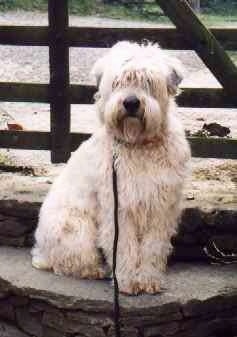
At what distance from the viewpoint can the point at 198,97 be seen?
520 centimetres

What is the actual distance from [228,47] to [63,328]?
7.31 ft

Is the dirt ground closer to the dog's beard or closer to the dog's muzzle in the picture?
the dog's beard

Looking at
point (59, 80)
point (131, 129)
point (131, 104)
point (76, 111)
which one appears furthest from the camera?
point (76, 111)

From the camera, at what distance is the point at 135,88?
4027mm

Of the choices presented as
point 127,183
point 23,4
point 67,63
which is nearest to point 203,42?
point 67,63

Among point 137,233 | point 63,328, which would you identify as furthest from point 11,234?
point 137,233

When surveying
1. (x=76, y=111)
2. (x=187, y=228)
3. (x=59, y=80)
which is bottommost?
(x=76, y=111)

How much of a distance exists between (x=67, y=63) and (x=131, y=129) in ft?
4.41

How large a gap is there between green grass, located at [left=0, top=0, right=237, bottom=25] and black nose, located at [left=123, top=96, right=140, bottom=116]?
12.2 m

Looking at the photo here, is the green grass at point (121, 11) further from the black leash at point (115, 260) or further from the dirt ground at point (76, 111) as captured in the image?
the black leash at point (115, 260)

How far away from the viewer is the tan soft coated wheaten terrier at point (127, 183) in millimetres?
4043

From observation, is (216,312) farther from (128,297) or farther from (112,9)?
(112,9)

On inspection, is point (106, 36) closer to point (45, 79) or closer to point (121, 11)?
point (45, 79)

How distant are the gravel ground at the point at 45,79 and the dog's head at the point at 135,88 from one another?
57 centimetres
